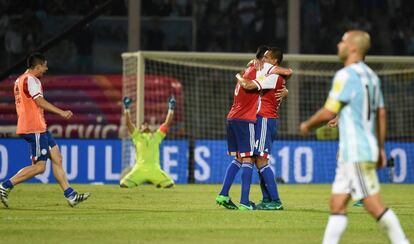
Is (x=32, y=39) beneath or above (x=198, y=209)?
above

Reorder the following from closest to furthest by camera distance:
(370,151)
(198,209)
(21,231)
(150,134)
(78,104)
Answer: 1. (370,151)
2. (21,231)
3. (198,209)
4. (150,134)
5. (78,104)

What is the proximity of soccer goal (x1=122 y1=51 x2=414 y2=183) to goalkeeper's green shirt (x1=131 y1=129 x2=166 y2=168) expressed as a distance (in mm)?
1441

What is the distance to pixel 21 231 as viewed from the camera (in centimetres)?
1060

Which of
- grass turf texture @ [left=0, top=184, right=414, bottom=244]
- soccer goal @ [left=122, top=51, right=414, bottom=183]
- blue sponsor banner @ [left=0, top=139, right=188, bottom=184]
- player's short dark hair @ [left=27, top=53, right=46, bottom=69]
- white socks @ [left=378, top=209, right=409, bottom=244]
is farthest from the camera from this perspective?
soccer goal @ [left=122, top=51, right=414, bottom=183]

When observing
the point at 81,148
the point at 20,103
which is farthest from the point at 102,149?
the point at 20,103

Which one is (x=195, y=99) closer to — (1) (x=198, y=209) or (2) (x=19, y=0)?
(2) (x=19, y=0)

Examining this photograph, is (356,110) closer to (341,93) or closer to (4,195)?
(341,93)

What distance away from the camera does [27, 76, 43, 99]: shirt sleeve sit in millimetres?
13680

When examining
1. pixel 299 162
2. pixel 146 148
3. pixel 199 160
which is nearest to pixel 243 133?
pixel 146 148

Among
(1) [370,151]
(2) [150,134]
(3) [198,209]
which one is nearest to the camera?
Result: (1) [370,151]

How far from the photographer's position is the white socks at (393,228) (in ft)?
26.5

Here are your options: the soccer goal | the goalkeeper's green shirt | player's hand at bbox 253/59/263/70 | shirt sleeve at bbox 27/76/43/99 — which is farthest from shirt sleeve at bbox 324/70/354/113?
the soccer goal

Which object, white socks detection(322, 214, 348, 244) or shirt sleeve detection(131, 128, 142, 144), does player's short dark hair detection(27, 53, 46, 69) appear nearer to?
shirt sleeve detection(131, 128, 142, 144)

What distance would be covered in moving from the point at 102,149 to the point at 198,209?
330 inches
